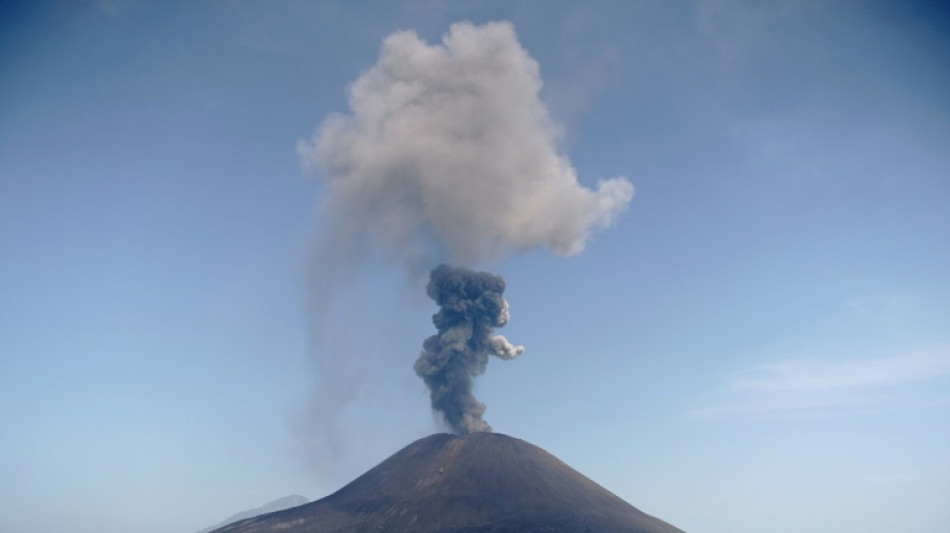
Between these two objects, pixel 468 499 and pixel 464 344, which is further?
pixel 464 344

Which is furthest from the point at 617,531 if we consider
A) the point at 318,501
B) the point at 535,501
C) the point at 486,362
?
the point at 318,501

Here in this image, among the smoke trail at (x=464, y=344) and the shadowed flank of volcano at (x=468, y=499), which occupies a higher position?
the smoke trail at (x=464, y=344)

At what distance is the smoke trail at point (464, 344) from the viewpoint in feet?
409

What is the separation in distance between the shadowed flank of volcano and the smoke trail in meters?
6.22

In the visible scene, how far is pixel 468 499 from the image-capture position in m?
105

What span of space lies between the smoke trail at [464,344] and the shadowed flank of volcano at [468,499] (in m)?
6.22

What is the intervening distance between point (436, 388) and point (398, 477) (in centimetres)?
1838

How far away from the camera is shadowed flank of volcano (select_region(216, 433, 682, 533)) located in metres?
98.4

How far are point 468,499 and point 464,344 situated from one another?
99.2ft

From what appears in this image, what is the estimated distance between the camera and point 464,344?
407ft

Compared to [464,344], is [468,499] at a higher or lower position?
lower

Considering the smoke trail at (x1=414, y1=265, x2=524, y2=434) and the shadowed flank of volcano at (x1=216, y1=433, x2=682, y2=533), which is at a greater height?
the smoke trail at (x1=414, y1=265, x2=524, y2=434)

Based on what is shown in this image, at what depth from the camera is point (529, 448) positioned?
4968 inches

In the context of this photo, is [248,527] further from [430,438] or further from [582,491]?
[582,491]
